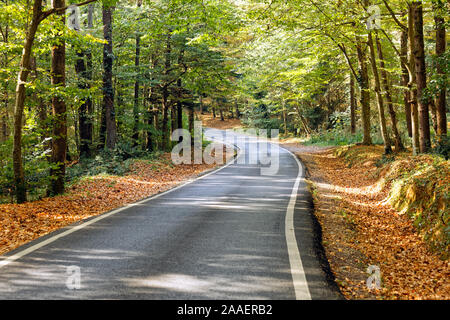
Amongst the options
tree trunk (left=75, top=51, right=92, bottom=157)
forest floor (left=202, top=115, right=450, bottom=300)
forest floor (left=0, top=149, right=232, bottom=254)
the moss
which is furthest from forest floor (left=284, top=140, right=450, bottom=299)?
Answer: tree trunk (left=75, top=51, right=92, bottom=157)

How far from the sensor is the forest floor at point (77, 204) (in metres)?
6.99

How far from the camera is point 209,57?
19.8 metres

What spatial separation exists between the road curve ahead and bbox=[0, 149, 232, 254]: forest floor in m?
0.84

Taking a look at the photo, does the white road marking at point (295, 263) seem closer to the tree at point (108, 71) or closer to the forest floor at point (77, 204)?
the forest floor at point (77, 204)

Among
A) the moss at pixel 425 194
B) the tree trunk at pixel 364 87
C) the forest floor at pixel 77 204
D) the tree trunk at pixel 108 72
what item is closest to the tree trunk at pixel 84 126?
the tree trunk at pixel 108 72

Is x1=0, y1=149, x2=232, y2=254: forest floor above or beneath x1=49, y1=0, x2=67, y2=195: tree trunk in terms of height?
beneath

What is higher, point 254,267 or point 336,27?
point 336,27

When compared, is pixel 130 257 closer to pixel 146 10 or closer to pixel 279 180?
pixel 279 180

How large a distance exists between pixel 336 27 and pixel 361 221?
8.51 m

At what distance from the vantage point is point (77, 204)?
31.0 feet

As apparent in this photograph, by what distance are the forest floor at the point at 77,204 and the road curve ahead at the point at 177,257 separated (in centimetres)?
84

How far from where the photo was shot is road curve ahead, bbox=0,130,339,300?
401 cm

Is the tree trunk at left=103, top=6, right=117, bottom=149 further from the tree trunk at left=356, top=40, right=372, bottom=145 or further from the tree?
the tree trunk at left=356, top=40, right=372, bottom=145
